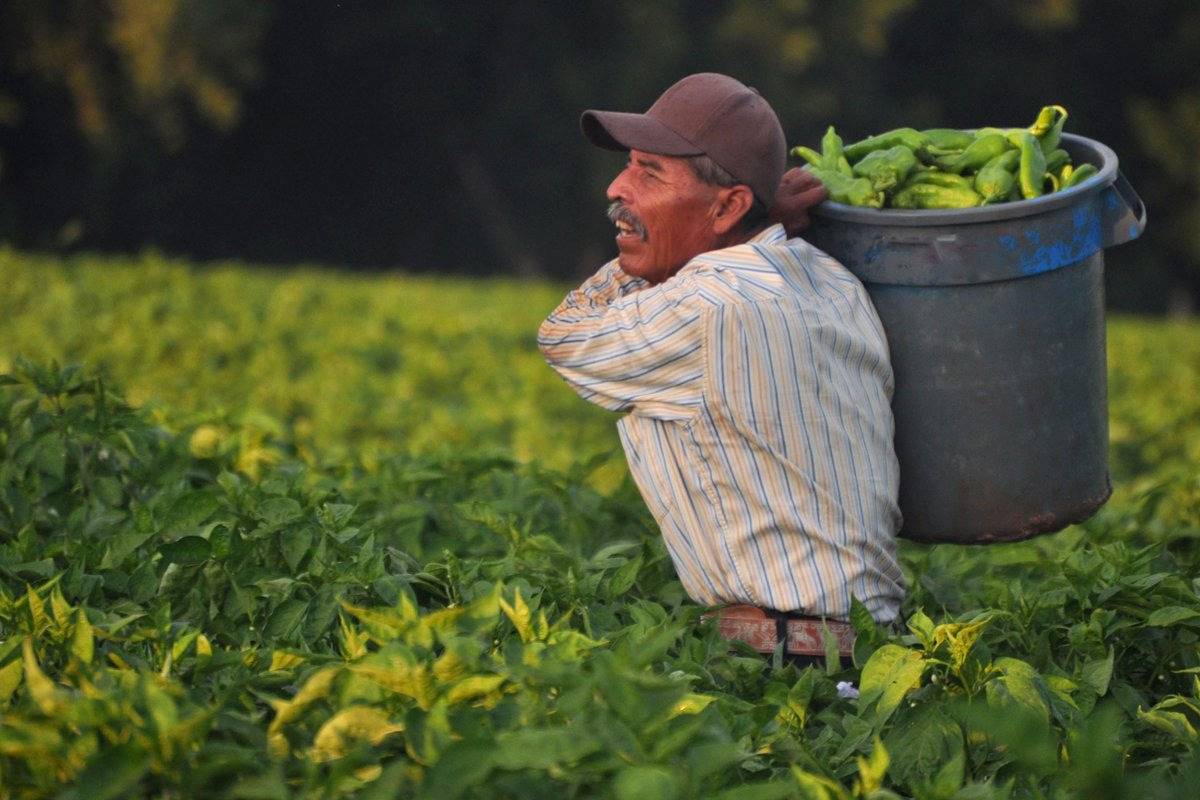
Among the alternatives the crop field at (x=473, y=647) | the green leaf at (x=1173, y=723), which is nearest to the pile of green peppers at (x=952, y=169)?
the crop field at (x=473, y=647)

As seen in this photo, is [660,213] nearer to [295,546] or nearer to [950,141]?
[950,141]

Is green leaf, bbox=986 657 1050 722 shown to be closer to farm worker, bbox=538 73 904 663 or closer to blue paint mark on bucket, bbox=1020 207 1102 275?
farm worker, bbox=538 73 904 663

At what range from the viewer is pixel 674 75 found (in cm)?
2830

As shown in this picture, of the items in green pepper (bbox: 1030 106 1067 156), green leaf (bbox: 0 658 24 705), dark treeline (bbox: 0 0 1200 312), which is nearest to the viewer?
green leaf (bbox: 0 658 24 705)

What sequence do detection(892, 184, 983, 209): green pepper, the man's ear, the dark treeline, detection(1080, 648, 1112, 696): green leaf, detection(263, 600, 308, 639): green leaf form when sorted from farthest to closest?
the dark treeline, detection(892, 184, 983, 209): green pepper, the man's ear, detection(1080, 648, 1112, 696): green leaf, detection(263, 600, 308, 639): green leaf

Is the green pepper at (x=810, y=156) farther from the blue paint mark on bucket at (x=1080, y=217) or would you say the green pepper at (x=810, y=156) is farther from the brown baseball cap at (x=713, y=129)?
the blue paint mark on bucket at (x=1080, y=217)

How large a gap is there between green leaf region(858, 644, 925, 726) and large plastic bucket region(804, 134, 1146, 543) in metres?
0.73

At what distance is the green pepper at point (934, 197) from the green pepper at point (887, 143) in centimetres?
16

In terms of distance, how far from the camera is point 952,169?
374cm

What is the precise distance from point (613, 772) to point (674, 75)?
26.7 m

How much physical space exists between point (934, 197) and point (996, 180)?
0.13m

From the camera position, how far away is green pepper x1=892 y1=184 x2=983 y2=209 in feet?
11.8

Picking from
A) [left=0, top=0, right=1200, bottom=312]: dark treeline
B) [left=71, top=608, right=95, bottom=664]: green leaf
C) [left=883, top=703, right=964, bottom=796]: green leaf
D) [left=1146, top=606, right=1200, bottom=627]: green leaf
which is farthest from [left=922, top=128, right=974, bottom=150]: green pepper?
[left=0, top=0, right=1200, bottom=312]: dark treeline

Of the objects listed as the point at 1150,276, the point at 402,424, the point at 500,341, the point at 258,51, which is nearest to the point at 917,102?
the point at 1150,276
